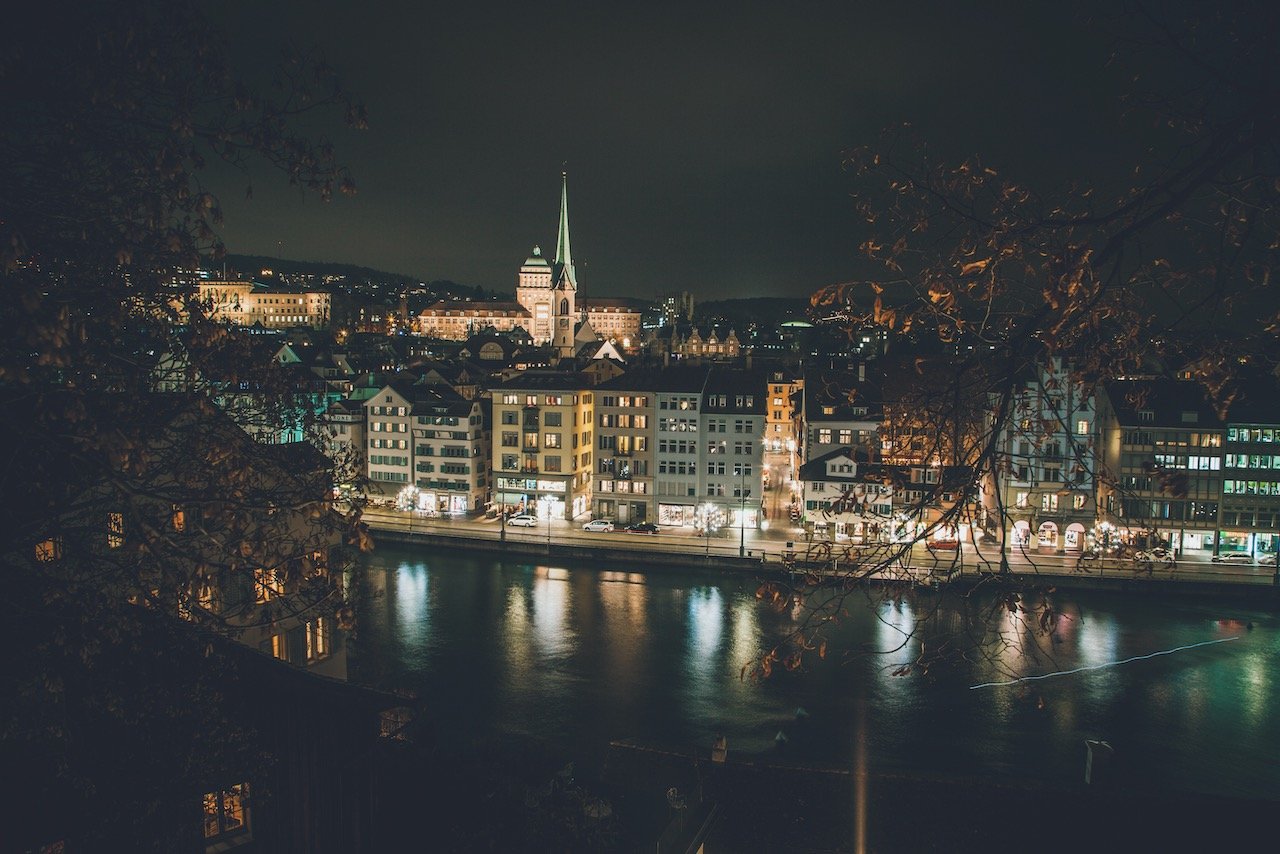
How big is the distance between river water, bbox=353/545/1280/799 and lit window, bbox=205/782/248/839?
7001 mm

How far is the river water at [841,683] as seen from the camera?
48.8ft

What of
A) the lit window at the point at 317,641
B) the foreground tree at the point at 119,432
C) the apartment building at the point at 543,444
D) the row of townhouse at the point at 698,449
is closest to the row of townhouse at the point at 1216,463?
the row of townhouse at the point at 698,449

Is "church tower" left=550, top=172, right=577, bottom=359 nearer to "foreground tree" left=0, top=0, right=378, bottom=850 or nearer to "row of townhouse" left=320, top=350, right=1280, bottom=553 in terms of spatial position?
"row of townhouse" left=320, top=350, right=1280, bottom=553

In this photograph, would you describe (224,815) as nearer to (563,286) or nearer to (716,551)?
(716,551)

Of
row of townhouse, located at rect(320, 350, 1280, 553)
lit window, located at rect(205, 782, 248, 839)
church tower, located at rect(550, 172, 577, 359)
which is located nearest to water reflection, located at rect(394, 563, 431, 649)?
row of townhouse, located at rect(320, 350, 1280, 553)

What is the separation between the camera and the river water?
1488 centimetres

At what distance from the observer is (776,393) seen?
39250 mm

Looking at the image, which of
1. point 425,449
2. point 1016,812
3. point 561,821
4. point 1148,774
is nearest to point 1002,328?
point 561,821

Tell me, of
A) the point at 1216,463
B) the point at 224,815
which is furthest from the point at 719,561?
the point at 224,815

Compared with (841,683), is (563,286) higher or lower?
higher

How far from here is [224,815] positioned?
6688 millimetres

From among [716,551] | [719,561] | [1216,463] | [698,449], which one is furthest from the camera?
[698,449]

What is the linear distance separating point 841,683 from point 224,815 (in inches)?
546

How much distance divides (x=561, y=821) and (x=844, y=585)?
8.35 m
